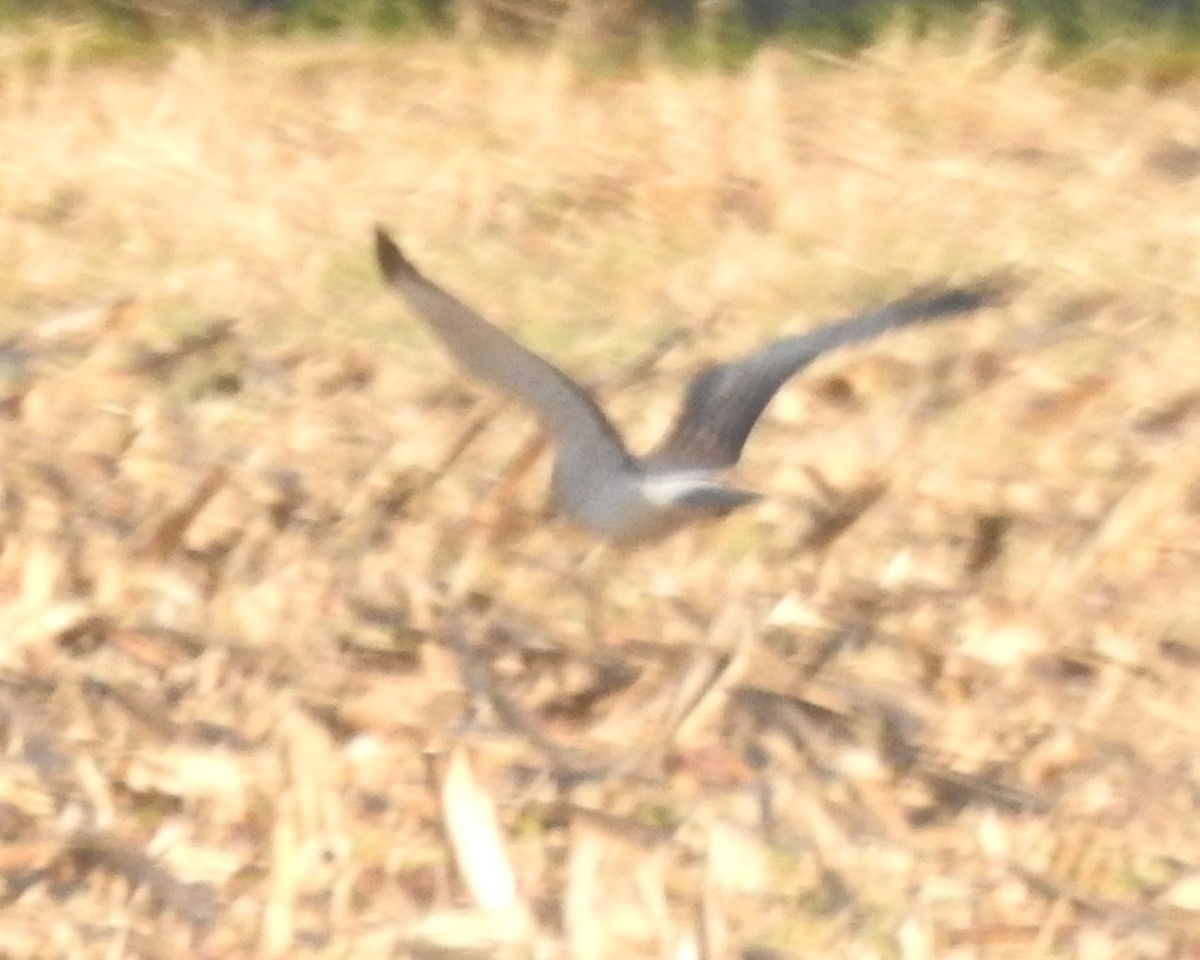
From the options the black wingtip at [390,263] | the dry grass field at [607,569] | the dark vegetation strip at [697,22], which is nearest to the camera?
the dry grass field at [607,569]

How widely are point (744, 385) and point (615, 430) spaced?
14cm

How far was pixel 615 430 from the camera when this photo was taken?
2111 mm

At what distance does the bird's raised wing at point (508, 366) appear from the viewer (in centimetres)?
201

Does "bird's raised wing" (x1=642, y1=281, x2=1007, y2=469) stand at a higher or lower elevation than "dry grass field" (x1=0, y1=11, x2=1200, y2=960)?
higher

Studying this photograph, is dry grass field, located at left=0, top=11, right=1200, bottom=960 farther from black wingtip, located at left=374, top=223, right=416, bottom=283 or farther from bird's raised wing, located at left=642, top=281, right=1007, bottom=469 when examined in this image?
black wingtip, located at left=374, top=223, right=416, bottom=283

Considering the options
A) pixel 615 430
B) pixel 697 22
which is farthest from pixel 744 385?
pixel 697 22

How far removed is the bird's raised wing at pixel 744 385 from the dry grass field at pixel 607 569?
200 mm

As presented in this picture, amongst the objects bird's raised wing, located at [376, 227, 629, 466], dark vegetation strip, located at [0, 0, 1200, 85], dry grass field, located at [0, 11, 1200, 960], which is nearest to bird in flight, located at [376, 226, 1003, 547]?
bird's raised wing, located at [376, 227, 629, 466]

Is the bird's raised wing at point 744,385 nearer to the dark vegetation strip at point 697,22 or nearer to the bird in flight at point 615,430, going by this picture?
the bird in flight at point 615,430

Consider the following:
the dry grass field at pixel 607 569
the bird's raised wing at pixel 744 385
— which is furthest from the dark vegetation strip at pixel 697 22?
the bird's raised wing at pixel 744 385

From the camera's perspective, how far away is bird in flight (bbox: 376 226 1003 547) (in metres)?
2.03

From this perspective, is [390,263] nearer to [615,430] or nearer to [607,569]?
[615,430]

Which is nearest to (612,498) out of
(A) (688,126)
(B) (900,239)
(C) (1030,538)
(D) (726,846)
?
(D) (726,846)

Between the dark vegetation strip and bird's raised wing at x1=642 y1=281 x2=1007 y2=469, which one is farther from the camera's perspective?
the dark vegetation strip
